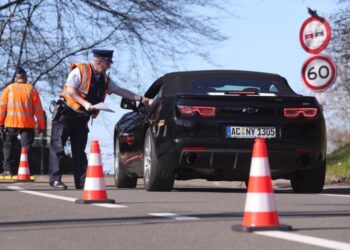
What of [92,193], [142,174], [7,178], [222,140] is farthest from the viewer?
[7,178]

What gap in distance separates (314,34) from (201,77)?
3.67 m

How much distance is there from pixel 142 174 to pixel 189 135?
4.76 ft

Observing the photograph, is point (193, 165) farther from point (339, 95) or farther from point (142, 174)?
point (339, 95)

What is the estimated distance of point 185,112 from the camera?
35.8ft

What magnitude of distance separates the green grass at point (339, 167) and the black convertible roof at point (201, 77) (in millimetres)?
3743

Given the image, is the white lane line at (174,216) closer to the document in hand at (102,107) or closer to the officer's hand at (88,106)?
the document in hand at (102,107)

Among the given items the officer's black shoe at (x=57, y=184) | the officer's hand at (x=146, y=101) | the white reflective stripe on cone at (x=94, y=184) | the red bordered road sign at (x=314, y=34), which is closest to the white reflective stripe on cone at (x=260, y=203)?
the white reflective stripe on cone at (x=94, y=184)

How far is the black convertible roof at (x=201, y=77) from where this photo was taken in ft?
38.4

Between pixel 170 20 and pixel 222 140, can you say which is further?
pixel 170 20

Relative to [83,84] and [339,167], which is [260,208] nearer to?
[83,84]

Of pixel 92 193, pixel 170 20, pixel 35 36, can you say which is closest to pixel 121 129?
pixel 92 193

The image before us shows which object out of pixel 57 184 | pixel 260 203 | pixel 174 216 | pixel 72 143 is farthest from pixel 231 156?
pixel 260 203

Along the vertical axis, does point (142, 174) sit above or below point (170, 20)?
below

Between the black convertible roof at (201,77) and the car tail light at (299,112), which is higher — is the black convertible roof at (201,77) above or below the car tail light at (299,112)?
above
